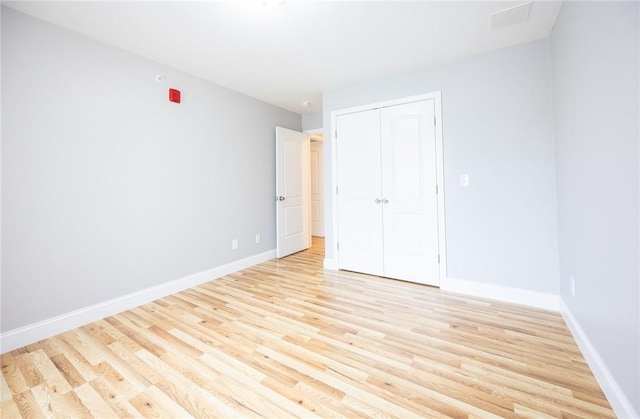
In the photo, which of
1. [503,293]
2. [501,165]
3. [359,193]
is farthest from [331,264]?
[501,165]

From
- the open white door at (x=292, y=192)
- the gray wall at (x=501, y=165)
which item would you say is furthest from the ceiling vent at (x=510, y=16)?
the open white door at (x=292, y=192)

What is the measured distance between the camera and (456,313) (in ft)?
7.63

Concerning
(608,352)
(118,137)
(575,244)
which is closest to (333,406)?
(608,352)

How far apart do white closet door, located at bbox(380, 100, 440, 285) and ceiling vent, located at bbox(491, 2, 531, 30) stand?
842mm

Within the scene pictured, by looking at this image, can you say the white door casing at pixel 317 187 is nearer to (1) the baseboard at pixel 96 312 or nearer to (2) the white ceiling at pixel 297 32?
(1) the baseboard at pixel 96 312

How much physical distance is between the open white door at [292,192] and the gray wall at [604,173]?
329 cm

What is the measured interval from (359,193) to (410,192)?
25.3 inches

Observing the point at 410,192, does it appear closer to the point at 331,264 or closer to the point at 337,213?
the point at 337,213

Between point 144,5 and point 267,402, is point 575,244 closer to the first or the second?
point 267,402

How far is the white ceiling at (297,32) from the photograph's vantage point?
1.95 meters

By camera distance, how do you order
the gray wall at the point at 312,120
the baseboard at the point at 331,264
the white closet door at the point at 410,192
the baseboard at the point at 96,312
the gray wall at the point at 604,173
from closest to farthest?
the gray wall at the point at 604,173 < the baseboard at the point at 96,312 < the white closet door at the point at 410,192 < the baseboard at the point at 331,264 < the gray wall at the point at 312,120

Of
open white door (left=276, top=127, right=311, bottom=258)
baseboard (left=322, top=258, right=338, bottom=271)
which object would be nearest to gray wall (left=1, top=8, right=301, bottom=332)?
open white door (left=276, top=127, right=311, bottom=258)

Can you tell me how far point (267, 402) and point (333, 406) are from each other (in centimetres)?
34

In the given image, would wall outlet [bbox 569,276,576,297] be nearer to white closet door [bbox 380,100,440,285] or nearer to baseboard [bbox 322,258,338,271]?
white closet door [bbox 380,100,440,285]
